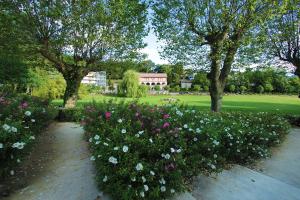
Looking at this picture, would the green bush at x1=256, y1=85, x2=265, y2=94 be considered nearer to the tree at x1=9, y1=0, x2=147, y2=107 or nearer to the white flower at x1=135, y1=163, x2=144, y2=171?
the tree at x1=9, y1=0, x2=147, y2=107

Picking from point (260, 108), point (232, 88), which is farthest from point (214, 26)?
point (232, 88)

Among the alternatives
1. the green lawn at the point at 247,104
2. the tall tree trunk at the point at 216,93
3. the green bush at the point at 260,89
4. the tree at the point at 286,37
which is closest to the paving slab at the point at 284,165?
the tall tree trunk at the point at 216,93

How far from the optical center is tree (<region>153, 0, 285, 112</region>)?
10.8 meters

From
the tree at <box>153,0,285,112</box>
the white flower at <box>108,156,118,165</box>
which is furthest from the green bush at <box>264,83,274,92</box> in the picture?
the white flower at <box>108,156,118,165</box>

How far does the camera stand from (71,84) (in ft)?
47.0

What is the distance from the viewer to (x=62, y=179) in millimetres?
4426

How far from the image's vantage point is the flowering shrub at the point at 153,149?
3500mm

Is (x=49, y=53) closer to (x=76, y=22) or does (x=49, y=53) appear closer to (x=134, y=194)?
(x=76, y=22)

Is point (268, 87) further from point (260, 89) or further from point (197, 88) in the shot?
point (197, 88)

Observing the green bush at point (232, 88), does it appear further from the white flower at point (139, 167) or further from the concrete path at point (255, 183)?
the white flower at point (139, 167)

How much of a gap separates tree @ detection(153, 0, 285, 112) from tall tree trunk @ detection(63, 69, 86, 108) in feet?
17.5

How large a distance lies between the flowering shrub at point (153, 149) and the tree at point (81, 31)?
7.24 meters

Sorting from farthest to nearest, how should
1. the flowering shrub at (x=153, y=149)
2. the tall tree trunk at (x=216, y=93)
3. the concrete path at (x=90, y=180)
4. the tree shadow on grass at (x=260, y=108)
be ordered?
the tree shadow on grass at (x=260, y=108)
the tall tree trunk at (x=216, y=93)
the concrete path at (x=90, y=180)
the flowering shrub at (x=153, y=149)

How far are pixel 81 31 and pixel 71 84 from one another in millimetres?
3416
